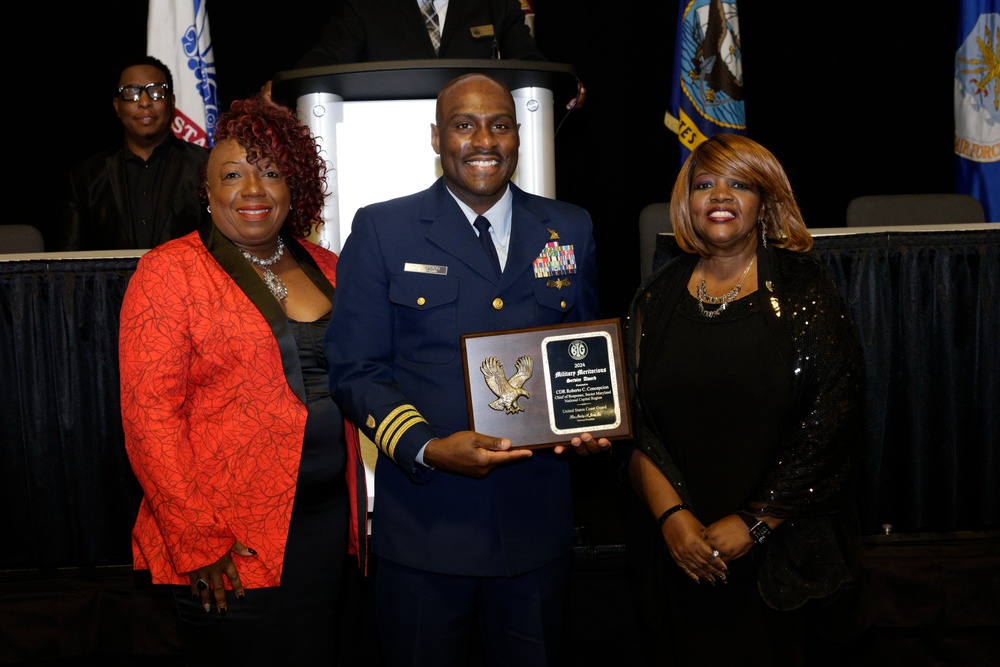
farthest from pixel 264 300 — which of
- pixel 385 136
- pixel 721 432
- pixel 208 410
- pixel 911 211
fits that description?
pixel 911 211

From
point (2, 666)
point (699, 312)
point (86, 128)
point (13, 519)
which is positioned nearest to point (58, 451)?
point (13, 519)

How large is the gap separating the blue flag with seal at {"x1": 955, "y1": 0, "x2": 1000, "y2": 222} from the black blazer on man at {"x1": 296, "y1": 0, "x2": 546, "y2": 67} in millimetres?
3145

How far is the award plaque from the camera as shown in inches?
65.0

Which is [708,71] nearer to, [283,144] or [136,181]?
[136,181]

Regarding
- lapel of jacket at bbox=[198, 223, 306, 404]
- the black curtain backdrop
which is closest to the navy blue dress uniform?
lapel of jacket at bbox=[198, 223, 306, 404]

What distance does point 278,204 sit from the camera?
1967 millimetres

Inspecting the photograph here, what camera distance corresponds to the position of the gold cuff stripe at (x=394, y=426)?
5.55ft

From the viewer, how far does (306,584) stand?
6.27ft

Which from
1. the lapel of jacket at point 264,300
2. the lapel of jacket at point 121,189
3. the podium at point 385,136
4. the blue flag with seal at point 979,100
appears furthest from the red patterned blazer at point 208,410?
the blue flag with seal at point 979,100

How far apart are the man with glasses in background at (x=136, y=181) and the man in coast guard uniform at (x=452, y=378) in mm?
2442

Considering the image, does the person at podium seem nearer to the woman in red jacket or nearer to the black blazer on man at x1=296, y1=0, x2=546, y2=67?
the black blazer on man at x1=296, y1=0, x2=546, y2=67

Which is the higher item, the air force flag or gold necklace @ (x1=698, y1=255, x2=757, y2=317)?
the air force flag

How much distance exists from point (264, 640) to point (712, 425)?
3.53 feet

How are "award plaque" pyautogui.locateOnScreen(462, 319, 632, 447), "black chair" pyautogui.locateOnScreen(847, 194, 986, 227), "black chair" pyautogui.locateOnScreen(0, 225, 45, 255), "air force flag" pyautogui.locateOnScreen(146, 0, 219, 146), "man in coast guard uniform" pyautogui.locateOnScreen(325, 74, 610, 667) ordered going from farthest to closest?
1. "air force flag" pyautogui.locateOnScreen(146, 0, 219, 146)
2. "black chair" pyautogui.locateOnScreen(847, 194, 986, 227)
3. "black chair" pyautogui.locateOnScreen(0, 225, 45, 255)
4. "man in coast guard uniform" pyautogui.locateOnScreen(325, 74, 610, 667)
5. "award plaque" pyautogui.locateOnScreen(462, 319, 632, 447)
